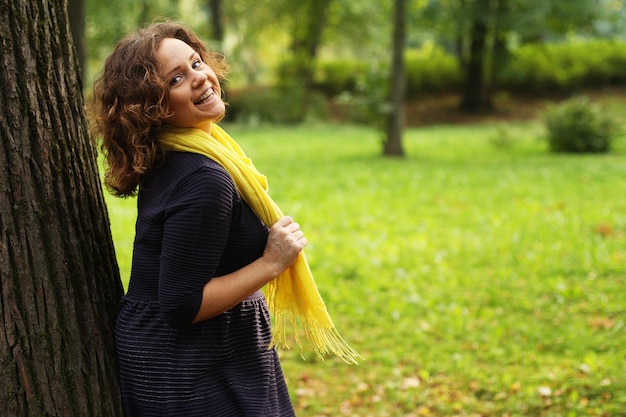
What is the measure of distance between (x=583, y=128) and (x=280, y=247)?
1547cm

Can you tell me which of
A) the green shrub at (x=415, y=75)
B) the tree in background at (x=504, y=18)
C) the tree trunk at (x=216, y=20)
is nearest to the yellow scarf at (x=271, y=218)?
the tree in background at (x=504, y=18)

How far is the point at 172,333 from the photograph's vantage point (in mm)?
2043

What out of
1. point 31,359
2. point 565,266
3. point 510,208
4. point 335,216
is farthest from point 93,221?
point 510,208

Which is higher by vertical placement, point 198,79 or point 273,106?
point 198,79

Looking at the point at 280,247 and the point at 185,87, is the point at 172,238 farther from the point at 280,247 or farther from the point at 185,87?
the point at 185,87

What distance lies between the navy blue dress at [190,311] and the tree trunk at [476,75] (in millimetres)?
22660

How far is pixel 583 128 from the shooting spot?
1620 centimetres

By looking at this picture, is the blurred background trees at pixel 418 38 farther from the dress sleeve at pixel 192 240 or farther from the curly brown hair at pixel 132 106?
the dress sleeve at pixel 192 240

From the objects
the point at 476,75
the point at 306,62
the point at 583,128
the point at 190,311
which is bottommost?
the point at 583,128

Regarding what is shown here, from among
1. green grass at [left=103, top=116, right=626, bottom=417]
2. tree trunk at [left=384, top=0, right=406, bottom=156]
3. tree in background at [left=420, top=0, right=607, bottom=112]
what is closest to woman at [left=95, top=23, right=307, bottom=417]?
green grass at [left=103, top=116, right=626, bottom=417]

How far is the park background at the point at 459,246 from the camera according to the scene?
486 cm

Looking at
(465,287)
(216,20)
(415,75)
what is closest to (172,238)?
(465,287)

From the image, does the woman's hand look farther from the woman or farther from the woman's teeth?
the woman's teeth

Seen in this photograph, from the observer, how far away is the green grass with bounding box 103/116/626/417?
4762 millimetres
